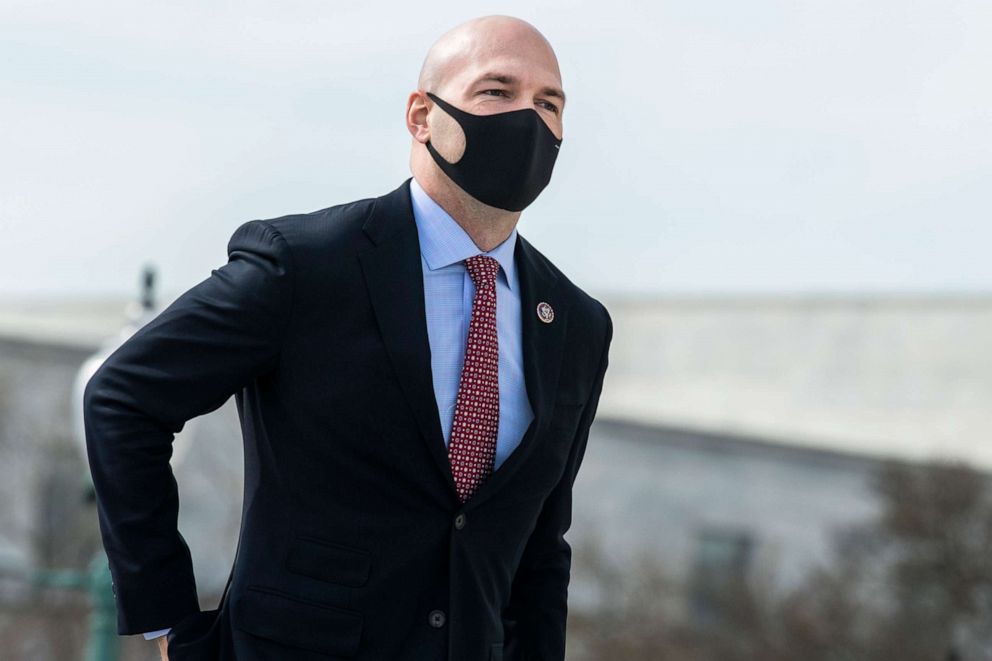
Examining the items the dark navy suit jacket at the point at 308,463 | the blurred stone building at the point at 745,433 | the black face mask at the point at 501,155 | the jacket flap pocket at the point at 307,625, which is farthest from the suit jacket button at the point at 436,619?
the blurred stone building at the point at 745,433

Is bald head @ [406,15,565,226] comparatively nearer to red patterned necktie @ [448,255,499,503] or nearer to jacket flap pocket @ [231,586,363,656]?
red patterned necktie @ [448,255,499,503]

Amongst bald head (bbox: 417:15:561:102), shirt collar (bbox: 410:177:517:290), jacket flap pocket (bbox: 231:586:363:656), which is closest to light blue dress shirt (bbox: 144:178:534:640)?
shirt collar (bbox: 410:177:517:290)

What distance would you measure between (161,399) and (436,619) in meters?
0.61

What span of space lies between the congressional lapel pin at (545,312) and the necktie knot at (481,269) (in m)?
0.14

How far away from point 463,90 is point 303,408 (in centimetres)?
64

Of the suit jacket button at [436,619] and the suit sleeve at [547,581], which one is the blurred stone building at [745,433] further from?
the suit jacket button at [436,619]

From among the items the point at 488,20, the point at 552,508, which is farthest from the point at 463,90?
the point at 552,508

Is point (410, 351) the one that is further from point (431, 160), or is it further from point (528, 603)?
point (528, 603)

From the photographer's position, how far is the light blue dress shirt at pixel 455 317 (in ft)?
9.61

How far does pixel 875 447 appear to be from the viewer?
24.7 metres

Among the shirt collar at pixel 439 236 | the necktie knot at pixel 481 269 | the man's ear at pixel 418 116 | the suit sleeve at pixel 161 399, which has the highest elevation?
the man's ear at pixel 418 116

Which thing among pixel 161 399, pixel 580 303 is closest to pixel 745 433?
pixel 580 303

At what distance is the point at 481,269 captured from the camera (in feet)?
9.89

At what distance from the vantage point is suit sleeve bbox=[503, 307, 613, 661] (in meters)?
3.18
